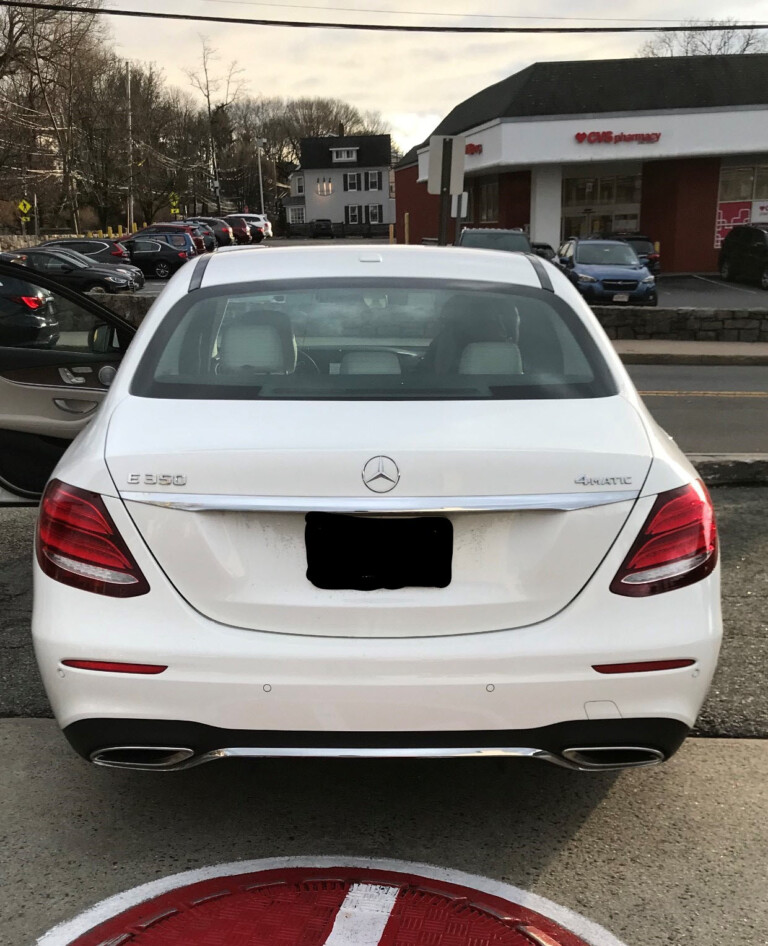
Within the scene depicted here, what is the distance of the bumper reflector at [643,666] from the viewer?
2400mm

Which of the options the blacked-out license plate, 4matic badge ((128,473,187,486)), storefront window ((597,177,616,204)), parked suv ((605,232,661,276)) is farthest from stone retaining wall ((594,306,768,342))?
storefront window ((597,177,616,204))

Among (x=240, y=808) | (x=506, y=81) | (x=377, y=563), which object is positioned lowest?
(x=240, y=808)

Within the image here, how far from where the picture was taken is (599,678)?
2402 millimetres

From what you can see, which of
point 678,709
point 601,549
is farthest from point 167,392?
point 678,709

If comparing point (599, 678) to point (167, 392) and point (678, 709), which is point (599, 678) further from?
point (167, 392)

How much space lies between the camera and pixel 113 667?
243 centimetres

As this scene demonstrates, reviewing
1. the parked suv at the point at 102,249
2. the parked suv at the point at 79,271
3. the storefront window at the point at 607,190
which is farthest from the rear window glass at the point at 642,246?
the parked suv at the point at 102,249

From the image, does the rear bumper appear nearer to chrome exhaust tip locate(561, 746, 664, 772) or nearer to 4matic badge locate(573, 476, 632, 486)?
chrome exhaust tip locate(561, 746, 664, 772)

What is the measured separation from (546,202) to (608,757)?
35708mm

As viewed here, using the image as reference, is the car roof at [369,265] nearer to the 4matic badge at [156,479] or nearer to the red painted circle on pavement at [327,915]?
the 4matic badge at [156,479]

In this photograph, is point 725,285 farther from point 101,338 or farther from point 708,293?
point 101,338

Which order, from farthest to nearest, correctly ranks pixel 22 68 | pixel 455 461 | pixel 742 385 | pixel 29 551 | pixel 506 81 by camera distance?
pixel 22 68, pixel 506 81, pixel 742 385, pixel 29 551, pixel 455 461

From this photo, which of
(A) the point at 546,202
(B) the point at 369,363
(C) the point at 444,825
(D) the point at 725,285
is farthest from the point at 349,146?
(C) the point at 444,825

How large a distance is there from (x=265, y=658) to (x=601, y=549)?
88cm
